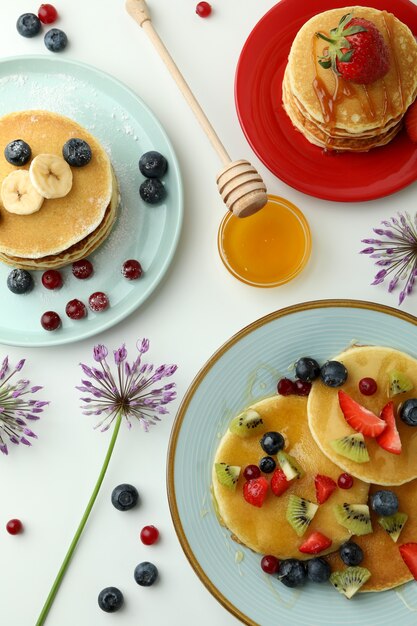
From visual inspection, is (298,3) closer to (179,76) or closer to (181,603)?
(179,76)

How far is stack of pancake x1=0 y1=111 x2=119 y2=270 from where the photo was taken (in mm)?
2379

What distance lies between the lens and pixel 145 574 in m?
2.49

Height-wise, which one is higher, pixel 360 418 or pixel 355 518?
pixel 360 418

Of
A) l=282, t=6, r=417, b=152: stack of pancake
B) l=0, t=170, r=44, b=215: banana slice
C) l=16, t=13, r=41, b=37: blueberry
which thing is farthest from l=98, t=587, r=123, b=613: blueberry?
l=16, t=13, r=41, b=37: blueberry

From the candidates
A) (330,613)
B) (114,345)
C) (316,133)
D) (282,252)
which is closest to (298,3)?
(316,133)

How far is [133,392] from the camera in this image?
2463mm

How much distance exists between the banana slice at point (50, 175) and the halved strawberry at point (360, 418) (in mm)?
1042

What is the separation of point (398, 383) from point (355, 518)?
0.42 m

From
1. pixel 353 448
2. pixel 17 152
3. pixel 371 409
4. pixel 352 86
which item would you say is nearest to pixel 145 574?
pixel 353 448

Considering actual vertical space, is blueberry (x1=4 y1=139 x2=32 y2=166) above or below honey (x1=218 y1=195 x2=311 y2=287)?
above

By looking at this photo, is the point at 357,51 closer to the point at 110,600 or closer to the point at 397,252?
the point at 397,252

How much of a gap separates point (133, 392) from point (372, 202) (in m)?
0.99

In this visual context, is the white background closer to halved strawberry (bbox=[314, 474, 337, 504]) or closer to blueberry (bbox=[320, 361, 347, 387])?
blueberry (bbox=[320, 361, 347, 387])

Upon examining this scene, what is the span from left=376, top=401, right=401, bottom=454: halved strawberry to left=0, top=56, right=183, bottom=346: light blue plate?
2.69 ft
